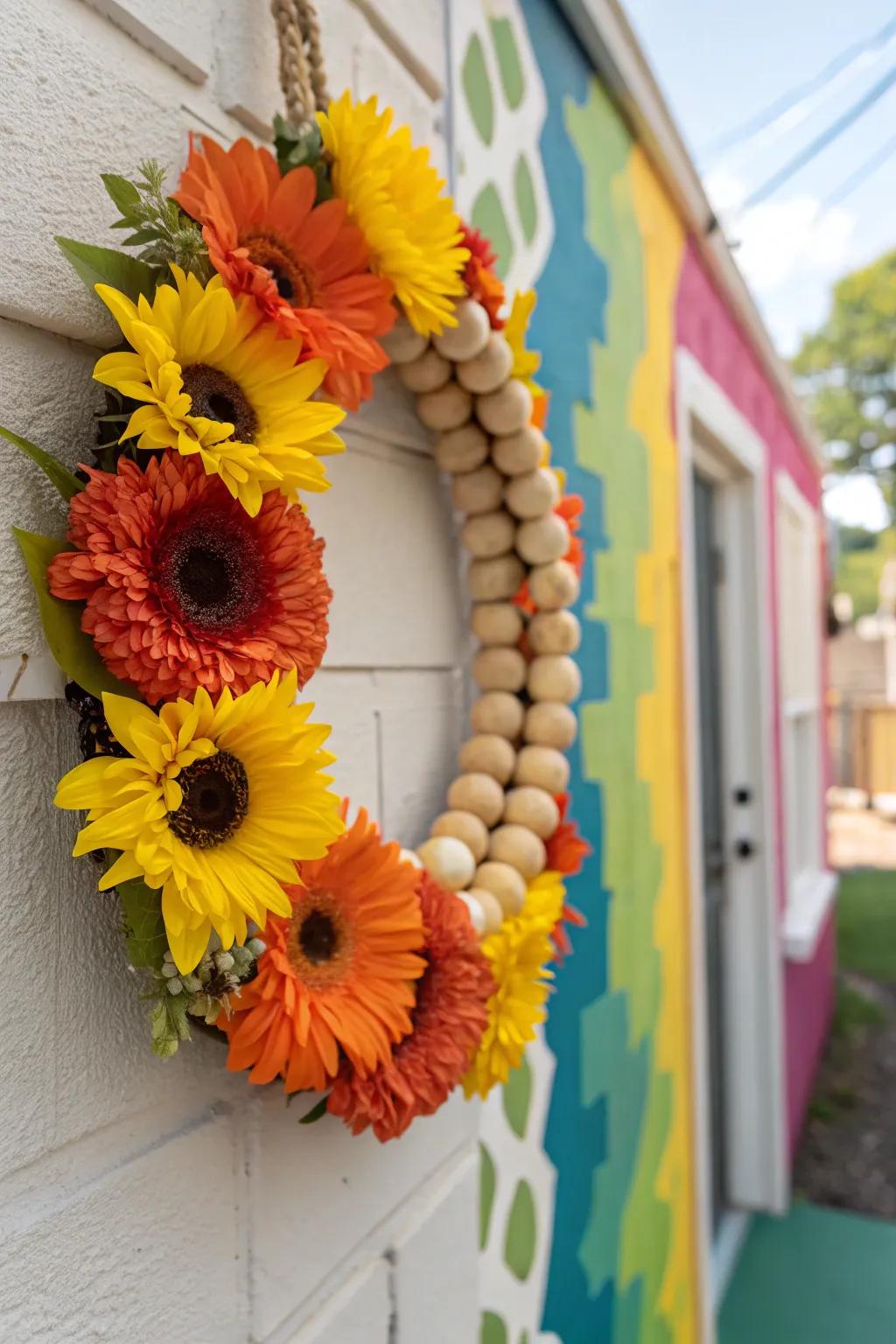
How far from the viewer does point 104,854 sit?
21.3 inches

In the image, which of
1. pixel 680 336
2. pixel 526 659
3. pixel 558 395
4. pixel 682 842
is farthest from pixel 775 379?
pixel 526 659

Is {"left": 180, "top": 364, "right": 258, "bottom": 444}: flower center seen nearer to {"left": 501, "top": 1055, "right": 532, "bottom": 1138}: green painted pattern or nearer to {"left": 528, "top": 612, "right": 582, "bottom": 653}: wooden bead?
{"left": 528, "top": 612, "right": 582, "bottom": 653}: wooden bead

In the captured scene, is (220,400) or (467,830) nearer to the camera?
(220,400)

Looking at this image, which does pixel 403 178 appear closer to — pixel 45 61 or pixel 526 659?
pixel 45 61

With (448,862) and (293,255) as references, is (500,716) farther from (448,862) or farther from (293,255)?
(293,255)

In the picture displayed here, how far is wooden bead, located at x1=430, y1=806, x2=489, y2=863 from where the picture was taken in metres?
0.89

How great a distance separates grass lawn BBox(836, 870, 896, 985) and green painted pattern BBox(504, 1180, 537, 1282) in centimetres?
497

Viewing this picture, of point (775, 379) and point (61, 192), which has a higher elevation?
point (775, 379)

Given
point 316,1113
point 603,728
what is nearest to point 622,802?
point 603,728

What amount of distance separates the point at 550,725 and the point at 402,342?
14.7 inches

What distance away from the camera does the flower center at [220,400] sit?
0.56 m

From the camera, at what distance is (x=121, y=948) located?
1.94ft

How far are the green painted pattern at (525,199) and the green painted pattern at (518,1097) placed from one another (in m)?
1.03

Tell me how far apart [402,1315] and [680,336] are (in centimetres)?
188
